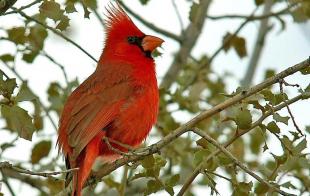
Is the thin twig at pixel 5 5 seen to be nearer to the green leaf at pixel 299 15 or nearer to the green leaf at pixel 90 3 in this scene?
the green leaf at pixel 90 3

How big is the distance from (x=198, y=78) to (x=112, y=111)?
1.35m

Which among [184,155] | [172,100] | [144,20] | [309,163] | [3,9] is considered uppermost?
[144,20]

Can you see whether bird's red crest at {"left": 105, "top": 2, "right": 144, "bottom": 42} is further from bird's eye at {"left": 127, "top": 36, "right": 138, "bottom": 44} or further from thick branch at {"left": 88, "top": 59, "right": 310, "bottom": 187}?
thick branch at {"left": 88, "top": 59, "right": 310, "bottom": 187}

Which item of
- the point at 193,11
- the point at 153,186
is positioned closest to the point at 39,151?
the point at 193,11

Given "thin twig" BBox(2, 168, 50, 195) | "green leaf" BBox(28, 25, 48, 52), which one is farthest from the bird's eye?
"thin twig" BBox(2, 168, 50, 195)

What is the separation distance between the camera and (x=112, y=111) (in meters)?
4.00

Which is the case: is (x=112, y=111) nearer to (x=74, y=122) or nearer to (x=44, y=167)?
(x=74, y=122)

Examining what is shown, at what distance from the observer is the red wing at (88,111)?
382 cm

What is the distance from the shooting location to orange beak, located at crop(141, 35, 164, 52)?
175 inches

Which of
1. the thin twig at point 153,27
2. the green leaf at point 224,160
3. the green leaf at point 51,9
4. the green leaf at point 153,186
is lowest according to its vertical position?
the green leaf at point 224,160

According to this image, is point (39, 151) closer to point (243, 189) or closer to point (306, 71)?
point (243, 189)

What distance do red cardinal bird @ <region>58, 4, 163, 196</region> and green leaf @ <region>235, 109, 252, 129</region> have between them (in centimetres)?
88

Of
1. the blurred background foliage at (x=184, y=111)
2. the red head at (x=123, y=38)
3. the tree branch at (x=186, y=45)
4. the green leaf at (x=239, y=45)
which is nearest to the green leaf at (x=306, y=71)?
the blurred background foliage at (x=184, y=111)

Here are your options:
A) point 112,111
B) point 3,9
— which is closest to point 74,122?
point 112,111
